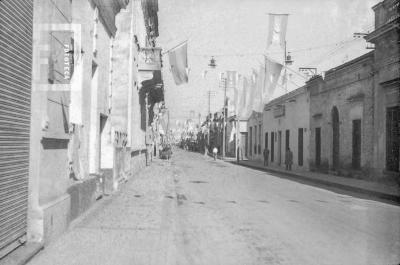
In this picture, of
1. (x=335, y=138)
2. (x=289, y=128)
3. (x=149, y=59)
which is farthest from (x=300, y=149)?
(x=149, y=59)

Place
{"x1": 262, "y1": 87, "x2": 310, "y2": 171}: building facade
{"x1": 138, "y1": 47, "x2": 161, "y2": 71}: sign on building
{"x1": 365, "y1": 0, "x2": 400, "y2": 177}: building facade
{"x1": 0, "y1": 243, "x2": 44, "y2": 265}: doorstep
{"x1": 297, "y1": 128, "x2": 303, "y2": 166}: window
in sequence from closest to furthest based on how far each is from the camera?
1. {"x1": 0, "y1": 243, "x2": 44, "y2": 265}: doorstep
2. {"x1": 365, "y1": 0, "x2": 400, "y2": 177}: building facade
3. {"x1": 138, "y1": 47, "x2": 161, "y2": 71}: sign on building
4. {"x1": 262, "y1": 87, "x2": 310, "y2": 171}: building facade
5. {"x1": 297, "y1": 128, "x2": 303, "y2": 166}: window

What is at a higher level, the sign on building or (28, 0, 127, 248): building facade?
the sign on building

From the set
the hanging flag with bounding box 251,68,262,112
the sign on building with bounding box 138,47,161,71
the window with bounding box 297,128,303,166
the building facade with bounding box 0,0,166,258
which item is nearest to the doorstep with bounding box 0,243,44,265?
the building facade with bounding box 0,0,166,258

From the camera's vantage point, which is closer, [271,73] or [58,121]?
[58,121]

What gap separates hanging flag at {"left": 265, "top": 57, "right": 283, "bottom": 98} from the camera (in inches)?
961

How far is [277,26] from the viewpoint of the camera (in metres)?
20.9

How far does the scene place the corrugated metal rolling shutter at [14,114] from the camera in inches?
227

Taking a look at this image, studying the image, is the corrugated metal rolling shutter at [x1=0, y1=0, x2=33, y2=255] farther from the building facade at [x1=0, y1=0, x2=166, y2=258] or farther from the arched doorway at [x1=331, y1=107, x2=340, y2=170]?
the arched doorway at [x1=331, y1=107, x2=340, y2=170]

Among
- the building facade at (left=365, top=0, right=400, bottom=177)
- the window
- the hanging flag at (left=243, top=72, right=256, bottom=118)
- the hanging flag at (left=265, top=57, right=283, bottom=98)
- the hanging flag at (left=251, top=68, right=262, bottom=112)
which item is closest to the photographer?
the building facade at (left=365, top=0, right=400, bottom=177)

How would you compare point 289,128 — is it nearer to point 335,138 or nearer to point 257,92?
point 257,92

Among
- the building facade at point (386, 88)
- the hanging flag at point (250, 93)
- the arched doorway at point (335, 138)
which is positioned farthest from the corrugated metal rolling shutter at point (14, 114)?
the hanging flag at point (250, 93)

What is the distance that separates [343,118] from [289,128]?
11.6 metres

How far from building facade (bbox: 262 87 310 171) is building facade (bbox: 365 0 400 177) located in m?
10.6

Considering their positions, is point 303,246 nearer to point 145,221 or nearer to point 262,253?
point 262,253
